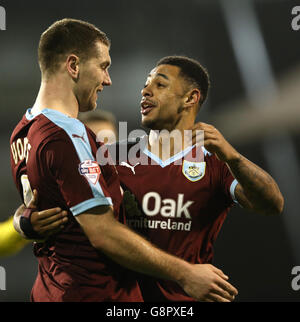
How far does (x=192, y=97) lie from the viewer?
2244mm

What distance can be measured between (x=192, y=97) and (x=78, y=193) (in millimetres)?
1087

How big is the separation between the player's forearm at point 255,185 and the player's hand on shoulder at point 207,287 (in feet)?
1.51

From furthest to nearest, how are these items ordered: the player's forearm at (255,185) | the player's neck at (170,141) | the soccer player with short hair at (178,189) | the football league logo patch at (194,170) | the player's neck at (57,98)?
the player's neck at (170,141) → the football league logo patch at (194,170) → the soccer player with short hair at (178,189) → the player's forearm at (255,185) → the player's neck at (57,98)

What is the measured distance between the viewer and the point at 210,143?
1590mm

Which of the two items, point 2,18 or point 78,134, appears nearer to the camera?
point 78,134

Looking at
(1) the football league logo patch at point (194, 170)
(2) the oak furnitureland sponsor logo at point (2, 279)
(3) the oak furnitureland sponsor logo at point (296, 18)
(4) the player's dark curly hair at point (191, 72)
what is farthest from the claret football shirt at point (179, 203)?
(2) the oak furnitureland sponsor logo at point (2, 279)

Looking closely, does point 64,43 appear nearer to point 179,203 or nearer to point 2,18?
point 179,203

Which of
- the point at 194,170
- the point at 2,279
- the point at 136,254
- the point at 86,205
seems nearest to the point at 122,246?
the point at 136,254

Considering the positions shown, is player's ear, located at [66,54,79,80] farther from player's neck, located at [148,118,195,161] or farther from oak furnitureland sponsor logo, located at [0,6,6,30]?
oak furnitureland sponsor logo, located at [0,6,6,30]

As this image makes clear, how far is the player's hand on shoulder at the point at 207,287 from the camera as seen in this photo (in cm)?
142

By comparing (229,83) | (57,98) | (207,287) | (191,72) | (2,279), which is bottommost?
(2,279)

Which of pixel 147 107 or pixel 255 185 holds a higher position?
pixel 147 107

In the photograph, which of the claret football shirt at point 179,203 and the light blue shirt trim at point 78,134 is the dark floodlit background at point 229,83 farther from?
the light blue shirt trim at point 78,134

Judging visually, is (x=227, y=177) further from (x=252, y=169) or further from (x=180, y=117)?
(x=180, y=117)
